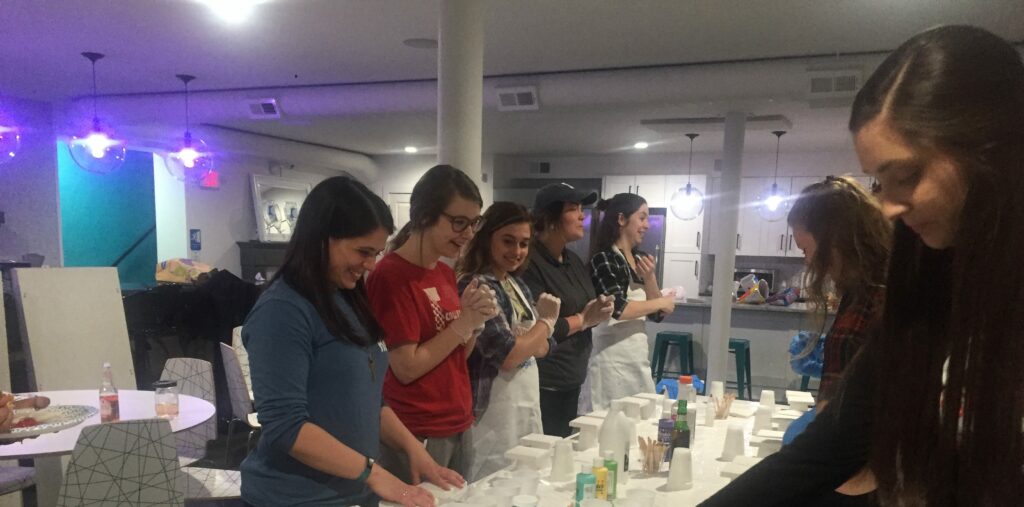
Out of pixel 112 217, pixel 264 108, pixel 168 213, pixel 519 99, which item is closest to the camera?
pixel 519 99

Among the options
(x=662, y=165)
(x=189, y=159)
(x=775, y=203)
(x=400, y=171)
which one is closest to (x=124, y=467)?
(x=189, y=159)

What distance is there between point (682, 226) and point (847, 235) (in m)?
6.35

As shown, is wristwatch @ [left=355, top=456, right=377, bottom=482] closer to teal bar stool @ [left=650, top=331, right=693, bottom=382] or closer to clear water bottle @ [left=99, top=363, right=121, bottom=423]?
clear water bottle @ [left=99, top=363, right=121, bottom=423]

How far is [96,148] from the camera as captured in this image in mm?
4789

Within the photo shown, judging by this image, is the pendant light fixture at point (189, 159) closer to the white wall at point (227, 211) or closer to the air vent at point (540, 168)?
the white wall at point (227, 211)

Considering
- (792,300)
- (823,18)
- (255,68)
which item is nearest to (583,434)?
(823,18)

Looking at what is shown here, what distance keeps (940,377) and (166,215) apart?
766 centimetres

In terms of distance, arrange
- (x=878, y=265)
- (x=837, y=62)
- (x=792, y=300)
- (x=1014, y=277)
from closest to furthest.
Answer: (x=1014, y=277)
(x=878, y=265)
(x=837, y=62)
(x=792, y=300)

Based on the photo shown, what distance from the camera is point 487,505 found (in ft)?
4.31

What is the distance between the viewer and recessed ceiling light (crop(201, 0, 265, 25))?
3.03 metres

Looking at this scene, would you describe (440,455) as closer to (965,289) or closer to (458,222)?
(458,222)

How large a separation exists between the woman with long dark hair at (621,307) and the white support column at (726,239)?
2209 millimetres

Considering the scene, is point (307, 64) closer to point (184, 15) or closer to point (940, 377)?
point (184, 15)

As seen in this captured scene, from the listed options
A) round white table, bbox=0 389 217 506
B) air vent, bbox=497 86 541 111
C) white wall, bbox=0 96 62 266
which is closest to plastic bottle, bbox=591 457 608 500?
round white table, bbox=0 389 217 506
